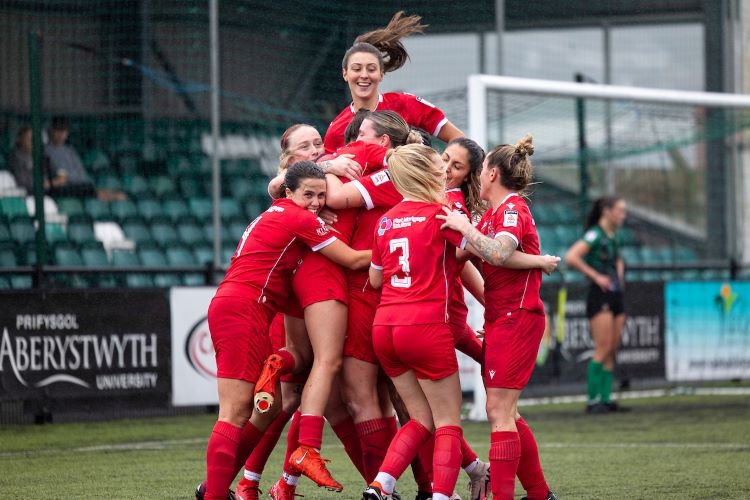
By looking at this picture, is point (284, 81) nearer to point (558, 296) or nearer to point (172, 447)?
point (558, 296)

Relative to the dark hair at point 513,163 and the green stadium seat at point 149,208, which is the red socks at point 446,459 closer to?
the dark hair at point 513,163

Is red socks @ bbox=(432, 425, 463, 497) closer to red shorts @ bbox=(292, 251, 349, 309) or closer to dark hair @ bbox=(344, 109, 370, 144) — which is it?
red shorts @ bbox=(292, 251, 349, 309)

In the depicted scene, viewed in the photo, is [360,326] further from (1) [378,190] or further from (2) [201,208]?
(2) [201,208]

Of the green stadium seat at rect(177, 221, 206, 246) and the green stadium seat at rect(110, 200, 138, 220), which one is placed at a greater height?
the green stadium seat at rect(110, 200, 138, 220)

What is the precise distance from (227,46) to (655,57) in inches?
271

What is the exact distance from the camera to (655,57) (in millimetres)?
18578

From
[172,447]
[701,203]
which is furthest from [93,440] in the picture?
[701,203]

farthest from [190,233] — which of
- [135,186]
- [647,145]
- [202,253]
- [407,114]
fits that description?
[407,114]

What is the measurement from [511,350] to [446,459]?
59 centimetres

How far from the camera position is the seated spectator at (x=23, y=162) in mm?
11648

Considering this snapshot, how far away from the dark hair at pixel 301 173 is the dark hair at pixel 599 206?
6.49 meters

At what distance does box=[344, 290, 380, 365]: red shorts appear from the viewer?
20.5 feet

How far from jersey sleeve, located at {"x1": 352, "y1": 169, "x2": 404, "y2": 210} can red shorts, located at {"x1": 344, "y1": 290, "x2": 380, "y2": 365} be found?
0.44 m

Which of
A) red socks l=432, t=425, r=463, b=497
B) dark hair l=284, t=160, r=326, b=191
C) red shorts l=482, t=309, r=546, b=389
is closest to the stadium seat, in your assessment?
dark hair l=284, t=160, r=326, b=191
